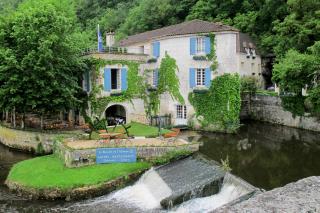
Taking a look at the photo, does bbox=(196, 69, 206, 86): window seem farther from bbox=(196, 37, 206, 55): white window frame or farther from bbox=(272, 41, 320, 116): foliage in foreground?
bbox=(272, 41, 320, 116): foliage in foreground

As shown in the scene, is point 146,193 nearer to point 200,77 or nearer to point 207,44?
point 200,77

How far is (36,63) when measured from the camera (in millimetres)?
29656

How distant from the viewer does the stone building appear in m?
34.5

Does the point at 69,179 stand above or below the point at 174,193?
above

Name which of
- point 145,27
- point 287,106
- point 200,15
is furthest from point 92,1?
point 287,106

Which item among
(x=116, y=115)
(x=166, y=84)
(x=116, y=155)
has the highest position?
(x=166, y=84)

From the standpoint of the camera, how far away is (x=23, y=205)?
19688mm

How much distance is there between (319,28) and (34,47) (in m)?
23.7

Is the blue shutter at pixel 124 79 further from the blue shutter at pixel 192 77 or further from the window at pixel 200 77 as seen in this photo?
the window at pixel 200 77

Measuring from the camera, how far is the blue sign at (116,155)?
23.3m

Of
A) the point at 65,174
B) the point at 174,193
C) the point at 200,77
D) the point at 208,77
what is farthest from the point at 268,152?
the point at 65,174

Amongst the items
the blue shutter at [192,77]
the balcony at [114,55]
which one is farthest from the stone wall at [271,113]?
the balcony at [114,55]

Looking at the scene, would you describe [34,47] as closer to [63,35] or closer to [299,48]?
[63,35]

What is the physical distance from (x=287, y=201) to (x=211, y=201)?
12350 mm
